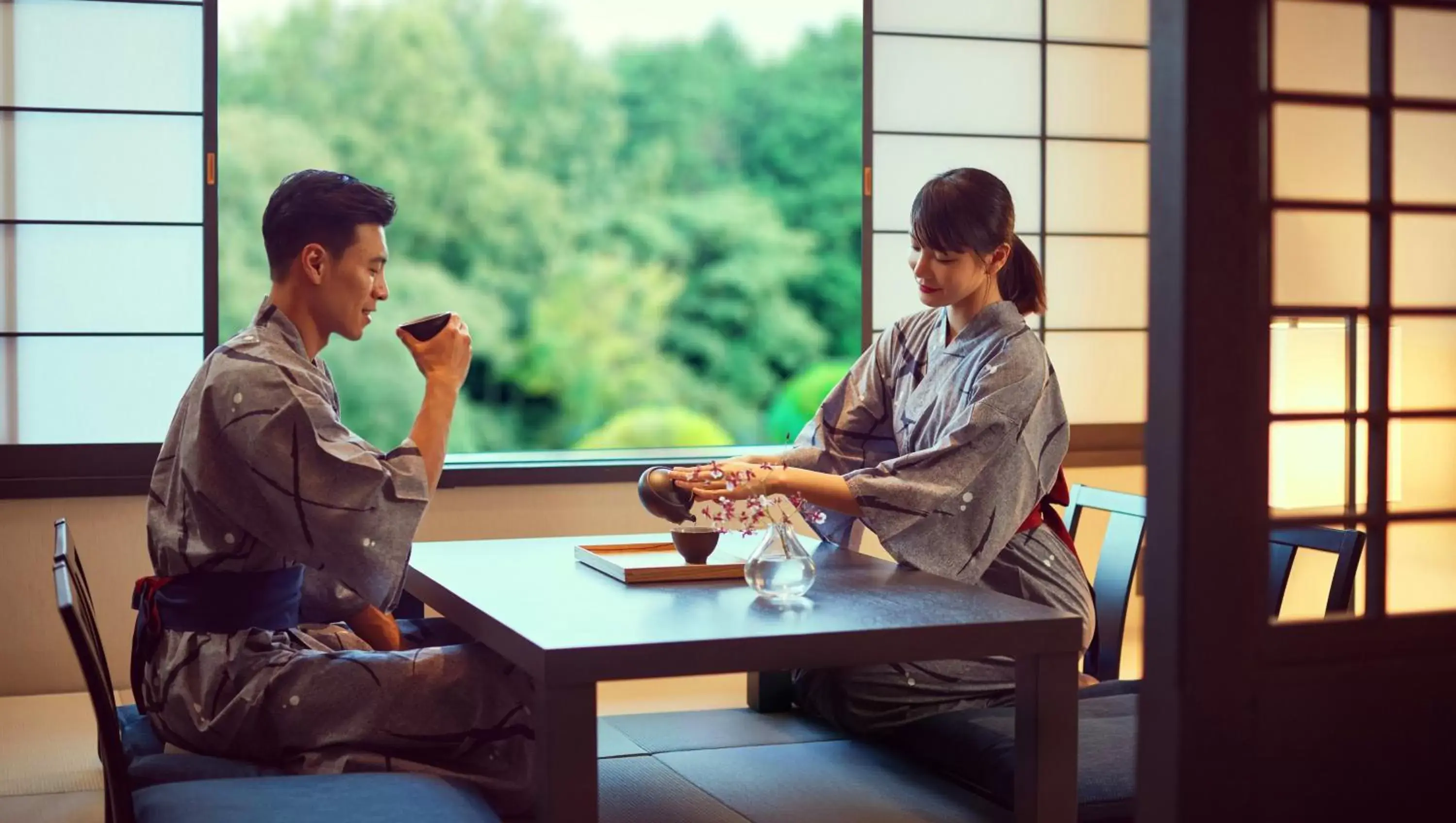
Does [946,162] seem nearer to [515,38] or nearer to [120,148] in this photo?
[120,148]

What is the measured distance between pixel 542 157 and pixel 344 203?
10.5 m

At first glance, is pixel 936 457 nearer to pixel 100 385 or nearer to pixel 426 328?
pixel 426 328

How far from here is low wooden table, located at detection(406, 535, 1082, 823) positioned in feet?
6.23

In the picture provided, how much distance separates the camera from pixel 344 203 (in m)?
2.42

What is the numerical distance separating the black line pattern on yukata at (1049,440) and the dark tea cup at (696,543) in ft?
2.15

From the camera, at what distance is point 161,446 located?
409cm

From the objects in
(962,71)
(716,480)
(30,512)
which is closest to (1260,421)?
(716,480)

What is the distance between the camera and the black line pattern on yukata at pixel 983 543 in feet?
8.85

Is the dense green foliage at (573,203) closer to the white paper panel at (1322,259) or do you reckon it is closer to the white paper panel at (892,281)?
the white paper panel at (892,281)

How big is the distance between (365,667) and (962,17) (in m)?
3.50

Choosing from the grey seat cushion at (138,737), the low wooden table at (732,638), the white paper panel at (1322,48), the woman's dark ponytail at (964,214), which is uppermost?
the woman's dark ponytail at (964,214)

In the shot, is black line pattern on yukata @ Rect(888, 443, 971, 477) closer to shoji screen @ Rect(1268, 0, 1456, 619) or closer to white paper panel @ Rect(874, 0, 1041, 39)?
shoji screen @ Rect(1268, 0, 1456, 619)

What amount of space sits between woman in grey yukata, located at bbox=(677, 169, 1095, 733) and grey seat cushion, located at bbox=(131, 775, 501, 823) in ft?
2.77

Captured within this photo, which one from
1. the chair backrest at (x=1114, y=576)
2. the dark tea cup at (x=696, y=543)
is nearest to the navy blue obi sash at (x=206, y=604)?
the dark tea cup at (x=696, y=543)
